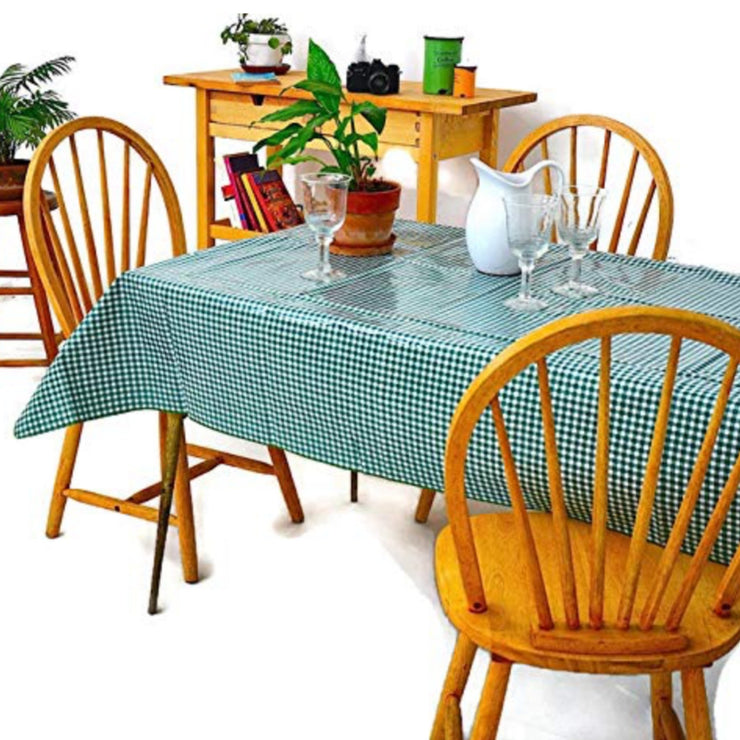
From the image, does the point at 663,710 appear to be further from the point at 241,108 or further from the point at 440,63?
the point at 241,108

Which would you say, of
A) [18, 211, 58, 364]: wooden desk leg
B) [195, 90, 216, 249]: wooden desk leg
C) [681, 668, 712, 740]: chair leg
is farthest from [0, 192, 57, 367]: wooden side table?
[681, 668, 712, 740]: chair leg

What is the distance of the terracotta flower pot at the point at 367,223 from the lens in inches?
89.4

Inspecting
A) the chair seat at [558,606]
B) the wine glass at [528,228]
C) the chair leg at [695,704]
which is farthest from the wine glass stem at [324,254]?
the chair leg at [695,704]

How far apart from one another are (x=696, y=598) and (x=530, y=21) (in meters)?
2.42

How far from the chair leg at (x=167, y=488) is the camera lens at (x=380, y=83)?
4.86 feet

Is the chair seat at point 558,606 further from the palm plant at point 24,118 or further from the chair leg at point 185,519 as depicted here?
the palm plant at point 24,118

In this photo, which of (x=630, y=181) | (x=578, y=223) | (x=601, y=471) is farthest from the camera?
(x=630, y=181)

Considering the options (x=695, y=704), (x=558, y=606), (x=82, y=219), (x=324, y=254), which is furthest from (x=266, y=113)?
(x=695, y=704)

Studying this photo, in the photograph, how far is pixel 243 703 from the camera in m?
2.07

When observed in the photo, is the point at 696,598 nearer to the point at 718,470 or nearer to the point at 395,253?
the point at 718,470

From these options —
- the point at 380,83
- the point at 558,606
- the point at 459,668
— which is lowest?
the point at 459,668

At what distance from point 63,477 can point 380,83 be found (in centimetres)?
152

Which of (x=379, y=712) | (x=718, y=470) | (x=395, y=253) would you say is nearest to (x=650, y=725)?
(x=379, y=712)

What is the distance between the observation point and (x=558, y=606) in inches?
62.3
